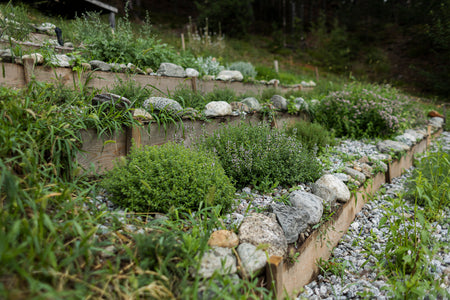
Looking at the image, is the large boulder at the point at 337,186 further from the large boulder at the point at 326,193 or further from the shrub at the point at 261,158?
the shrub at the point at 261,158

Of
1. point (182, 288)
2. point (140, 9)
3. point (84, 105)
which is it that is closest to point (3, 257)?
point (182, 288)

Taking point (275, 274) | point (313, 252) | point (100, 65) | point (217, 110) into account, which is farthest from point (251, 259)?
point (100, 65)

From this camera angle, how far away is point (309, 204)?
2324 mm

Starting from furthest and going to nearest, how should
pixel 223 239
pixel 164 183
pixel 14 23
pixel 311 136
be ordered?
pixel 311 136
pixel 14 23
pixel 164 183
pixel 223 239

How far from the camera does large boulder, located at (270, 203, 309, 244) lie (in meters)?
2.05

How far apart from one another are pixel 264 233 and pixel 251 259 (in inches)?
10.9

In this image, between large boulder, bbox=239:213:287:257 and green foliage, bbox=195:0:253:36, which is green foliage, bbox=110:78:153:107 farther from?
green foliage, bbox=195:0:253:36

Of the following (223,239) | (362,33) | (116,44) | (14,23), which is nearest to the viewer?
(223,239)

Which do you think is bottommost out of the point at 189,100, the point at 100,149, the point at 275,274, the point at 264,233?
the point at 275,274

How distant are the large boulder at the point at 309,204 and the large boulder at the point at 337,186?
1.19 feet

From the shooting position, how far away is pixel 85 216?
164cm

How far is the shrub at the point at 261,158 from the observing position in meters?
2.78

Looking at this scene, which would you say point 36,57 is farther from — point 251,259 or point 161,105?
point 251,259

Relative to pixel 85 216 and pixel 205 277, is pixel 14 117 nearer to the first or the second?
pixel 85 216
